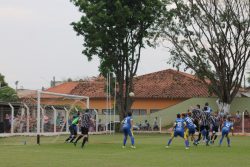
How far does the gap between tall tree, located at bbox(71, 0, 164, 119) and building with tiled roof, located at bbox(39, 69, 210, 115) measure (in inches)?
536

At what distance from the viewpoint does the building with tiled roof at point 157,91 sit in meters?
74.6

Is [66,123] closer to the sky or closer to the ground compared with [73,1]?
closer to the ground

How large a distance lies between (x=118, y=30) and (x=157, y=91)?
20274 millimetres

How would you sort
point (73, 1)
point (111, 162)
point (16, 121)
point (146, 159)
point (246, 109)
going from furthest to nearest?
point (246, 109), point (73, 1), point (16, 121), point (146, 159), point (111, 162)

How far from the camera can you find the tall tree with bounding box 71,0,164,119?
5634cm

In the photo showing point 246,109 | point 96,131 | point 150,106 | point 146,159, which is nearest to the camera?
point 146,159

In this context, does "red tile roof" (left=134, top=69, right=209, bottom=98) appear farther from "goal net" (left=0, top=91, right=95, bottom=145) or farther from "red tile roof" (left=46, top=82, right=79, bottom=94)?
"goal net" (left=0, top=91, right=95, bottom=145)

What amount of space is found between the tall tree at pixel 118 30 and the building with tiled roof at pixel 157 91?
44.6 feet

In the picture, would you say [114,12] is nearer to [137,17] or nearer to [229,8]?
[137,17]

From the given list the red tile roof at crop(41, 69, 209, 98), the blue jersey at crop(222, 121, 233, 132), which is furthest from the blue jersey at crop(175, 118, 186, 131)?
the red tile roof at crop(41, 69, 209, 98)

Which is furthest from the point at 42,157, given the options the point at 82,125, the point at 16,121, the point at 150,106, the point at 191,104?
the point at 150,106

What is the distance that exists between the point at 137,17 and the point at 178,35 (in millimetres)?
5478

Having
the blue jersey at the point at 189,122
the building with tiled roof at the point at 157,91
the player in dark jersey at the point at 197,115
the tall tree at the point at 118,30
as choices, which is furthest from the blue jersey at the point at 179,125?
the building with tiled roof at the point at 157,91

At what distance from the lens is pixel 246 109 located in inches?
2591
